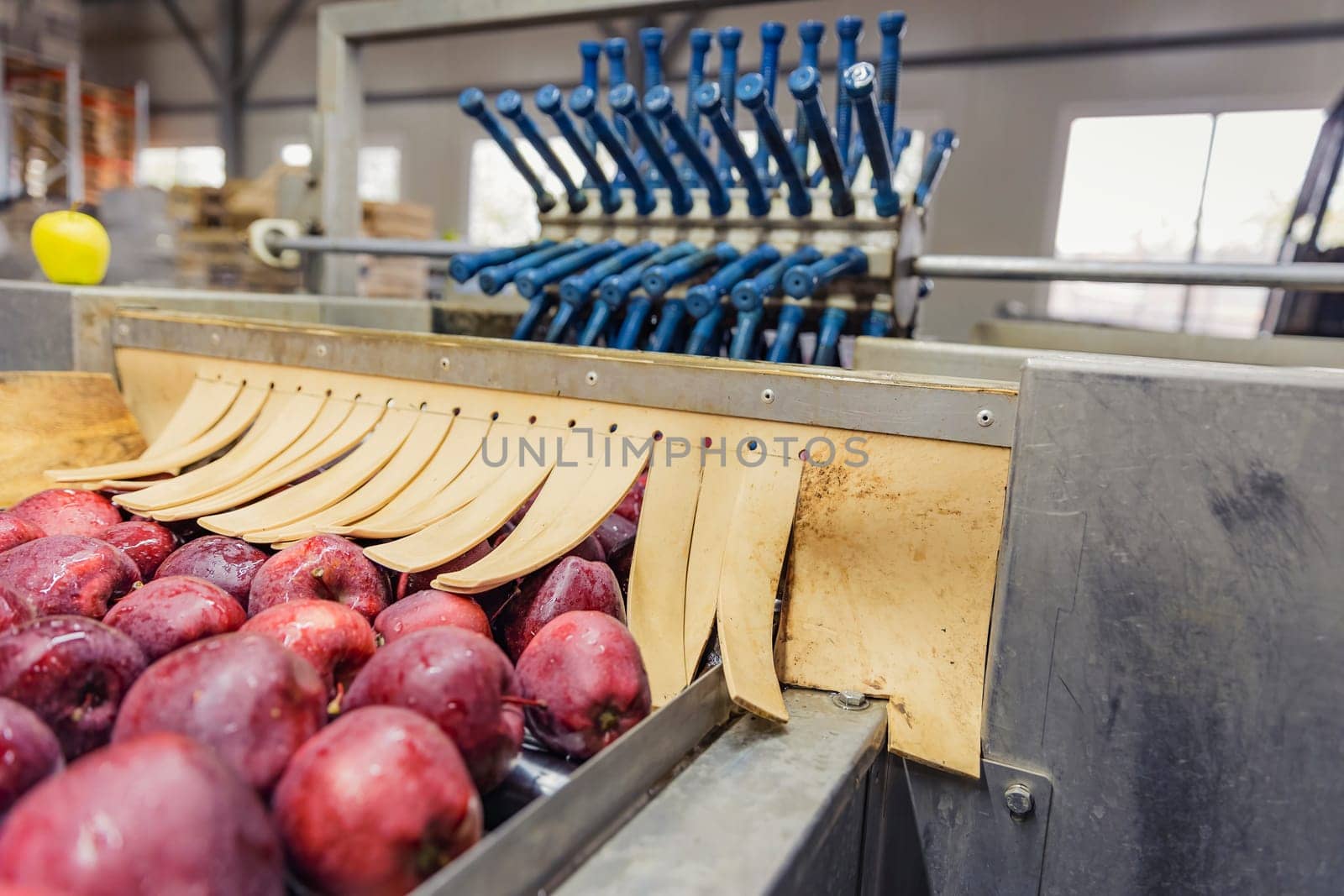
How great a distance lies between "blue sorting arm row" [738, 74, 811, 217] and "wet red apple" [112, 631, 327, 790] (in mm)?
1164

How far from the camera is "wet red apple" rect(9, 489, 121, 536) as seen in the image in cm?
132

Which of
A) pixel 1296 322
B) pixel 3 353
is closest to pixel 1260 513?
pixel 3 353

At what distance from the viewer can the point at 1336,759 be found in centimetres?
91

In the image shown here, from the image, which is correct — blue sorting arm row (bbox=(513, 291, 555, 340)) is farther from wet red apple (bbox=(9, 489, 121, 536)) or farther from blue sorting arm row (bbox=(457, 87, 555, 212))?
wet red apple (bbox=(9, 489, 121, 536))

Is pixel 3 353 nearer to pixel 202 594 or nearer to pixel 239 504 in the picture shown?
pixel 239 504

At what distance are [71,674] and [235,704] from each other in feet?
0.65

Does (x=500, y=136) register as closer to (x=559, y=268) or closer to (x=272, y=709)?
(x=559, y=268)

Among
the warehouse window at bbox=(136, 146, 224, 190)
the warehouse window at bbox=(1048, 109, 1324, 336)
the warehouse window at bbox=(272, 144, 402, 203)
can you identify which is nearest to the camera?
the warehouse window at bbox=(1048, 109, 1324, 336)

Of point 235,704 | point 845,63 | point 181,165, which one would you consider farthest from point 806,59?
point 181,165

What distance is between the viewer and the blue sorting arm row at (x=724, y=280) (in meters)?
1.68

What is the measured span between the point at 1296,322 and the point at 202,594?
13.5 ft

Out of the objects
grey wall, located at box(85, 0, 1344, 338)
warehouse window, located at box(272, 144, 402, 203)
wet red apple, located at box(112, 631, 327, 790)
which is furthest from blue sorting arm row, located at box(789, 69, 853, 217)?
warehouse window, located at box(272, 144, 402, 203)

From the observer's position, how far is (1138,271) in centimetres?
183

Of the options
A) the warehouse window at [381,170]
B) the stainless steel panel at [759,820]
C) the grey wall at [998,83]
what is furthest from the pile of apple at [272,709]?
the warehouse window at [381,170]
